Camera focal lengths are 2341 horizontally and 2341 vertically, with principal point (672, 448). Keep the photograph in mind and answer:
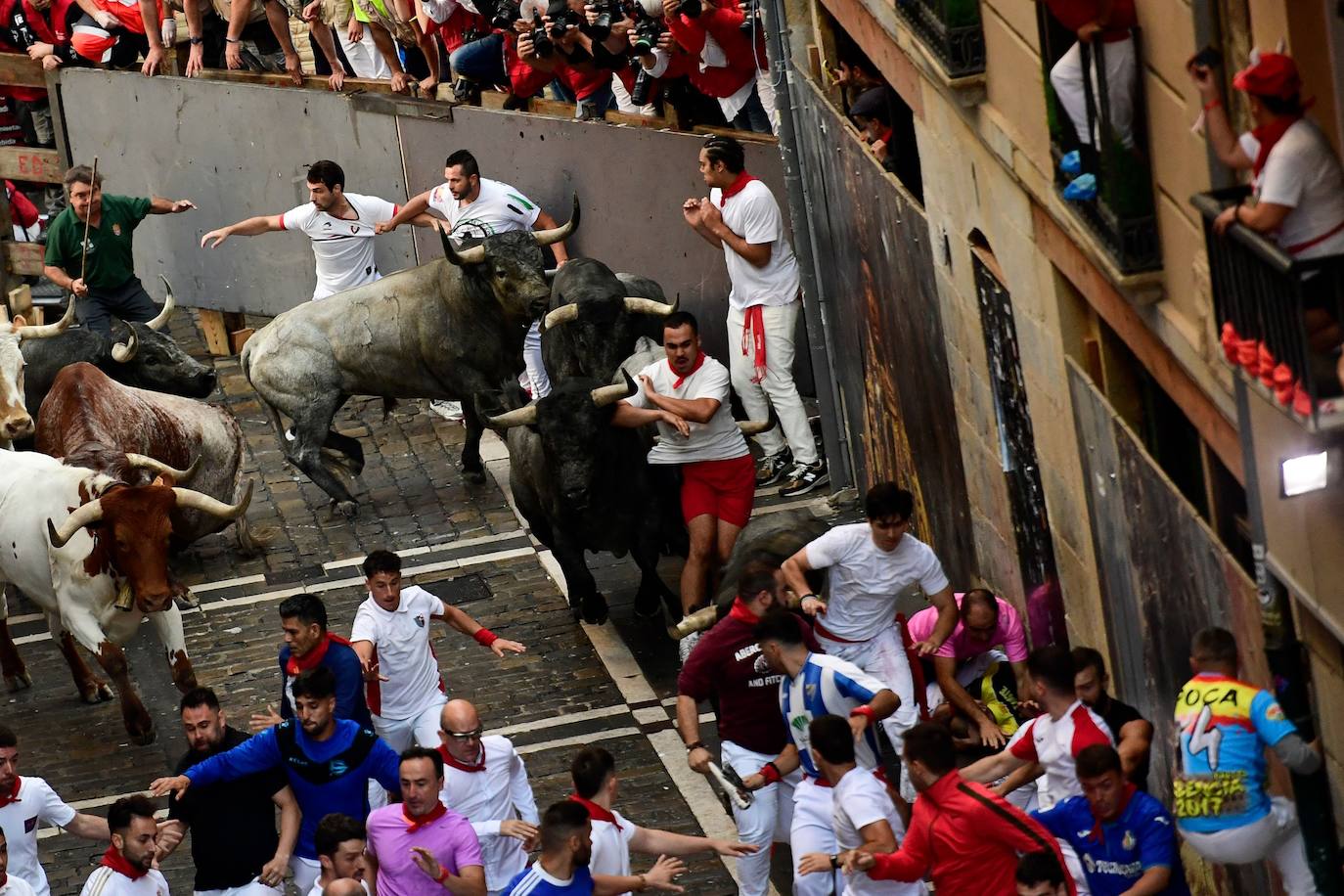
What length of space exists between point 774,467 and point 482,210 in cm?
331

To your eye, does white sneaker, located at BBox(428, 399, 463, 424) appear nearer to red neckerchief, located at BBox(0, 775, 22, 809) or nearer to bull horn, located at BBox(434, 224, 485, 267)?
bull horn, located at BBox(434, 224, 485, 267)

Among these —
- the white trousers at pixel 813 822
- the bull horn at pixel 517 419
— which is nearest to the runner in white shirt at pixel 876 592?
the white trousers at pixel 813 822

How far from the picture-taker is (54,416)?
56.7ft

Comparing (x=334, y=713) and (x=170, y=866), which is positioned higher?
(x=334, y=713)

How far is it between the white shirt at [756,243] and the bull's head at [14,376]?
17.6 ft

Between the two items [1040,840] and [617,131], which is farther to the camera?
[617,131]

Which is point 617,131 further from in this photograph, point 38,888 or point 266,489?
point 38,888

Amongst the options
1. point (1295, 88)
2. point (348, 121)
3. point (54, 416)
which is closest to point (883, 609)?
point (1295, 88)

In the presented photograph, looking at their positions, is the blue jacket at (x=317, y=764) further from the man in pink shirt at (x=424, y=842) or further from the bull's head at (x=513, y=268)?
the bull's head at (x=513, y=268)

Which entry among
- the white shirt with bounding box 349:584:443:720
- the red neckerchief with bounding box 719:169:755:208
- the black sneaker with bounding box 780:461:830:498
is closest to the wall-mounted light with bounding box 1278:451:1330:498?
the white shirt with bounding box 349:584:443:720

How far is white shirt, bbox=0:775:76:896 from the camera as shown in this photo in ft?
36.9

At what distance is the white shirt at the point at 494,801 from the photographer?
10984 mm

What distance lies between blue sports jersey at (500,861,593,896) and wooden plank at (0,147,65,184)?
16.4 metres

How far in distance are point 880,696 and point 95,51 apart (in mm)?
15575
